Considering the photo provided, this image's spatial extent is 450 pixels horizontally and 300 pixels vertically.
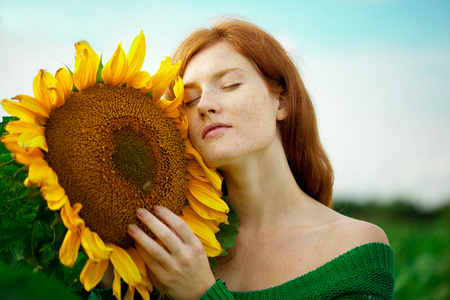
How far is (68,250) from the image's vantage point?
183cm

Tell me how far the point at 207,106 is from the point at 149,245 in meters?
0.88

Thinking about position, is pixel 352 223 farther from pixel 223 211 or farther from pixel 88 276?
pixel 88 276

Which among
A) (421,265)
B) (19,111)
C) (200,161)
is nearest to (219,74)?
(200,161)

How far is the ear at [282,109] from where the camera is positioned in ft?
10.3

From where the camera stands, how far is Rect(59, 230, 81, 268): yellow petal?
5.98ft

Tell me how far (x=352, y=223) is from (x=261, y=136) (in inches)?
29.5

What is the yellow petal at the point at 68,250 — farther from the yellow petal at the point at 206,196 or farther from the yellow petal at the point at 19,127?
the yellow petal at the point at 206,196

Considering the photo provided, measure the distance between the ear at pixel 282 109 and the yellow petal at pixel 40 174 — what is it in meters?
1.71

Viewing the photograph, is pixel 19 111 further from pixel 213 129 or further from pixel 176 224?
pixel 213 129

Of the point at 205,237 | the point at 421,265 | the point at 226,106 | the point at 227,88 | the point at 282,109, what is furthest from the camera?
the point at 421,265

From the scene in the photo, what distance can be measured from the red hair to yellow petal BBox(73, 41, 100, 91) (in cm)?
83

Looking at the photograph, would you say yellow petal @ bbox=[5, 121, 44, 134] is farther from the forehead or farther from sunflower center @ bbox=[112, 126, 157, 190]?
the forehead

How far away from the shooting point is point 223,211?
2455 mm

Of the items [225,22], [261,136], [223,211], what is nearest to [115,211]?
[223,211]
